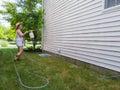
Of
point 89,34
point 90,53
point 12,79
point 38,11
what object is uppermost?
point 38,11

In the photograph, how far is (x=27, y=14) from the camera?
12352 mm

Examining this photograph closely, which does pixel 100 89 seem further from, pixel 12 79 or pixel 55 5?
pixel 55 5

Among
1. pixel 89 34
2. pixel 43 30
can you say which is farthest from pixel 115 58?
pixel 43 30

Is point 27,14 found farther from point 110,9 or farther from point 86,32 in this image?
point 110,9

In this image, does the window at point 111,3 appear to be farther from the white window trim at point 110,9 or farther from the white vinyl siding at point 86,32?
the white vinyl siding at point 86,32

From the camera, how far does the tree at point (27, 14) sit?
39.8 ft

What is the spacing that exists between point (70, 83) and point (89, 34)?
215 centimetres

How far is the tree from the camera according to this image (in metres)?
12.1

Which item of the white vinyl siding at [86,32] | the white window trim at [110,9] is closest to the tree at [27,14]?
the white vinyl siding at [86,32]

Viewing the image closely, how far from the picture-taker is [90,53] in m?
5.83

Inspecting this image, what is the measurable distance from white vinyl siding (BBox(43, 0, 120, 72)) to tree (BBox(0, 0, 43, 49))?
241 cm

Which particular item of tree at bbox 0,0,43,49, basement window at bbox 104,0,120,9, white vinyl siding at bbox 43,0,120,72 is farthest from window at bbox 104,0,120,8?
tree at bbox 0,0,43,49

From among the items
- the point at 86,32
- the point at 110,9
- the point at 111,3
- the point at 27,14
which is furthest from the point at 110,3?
the point at 27,14

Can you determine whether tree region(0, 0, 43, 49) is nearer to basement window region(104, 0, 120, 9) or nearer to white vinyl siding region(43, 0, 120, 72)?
white vinyl siding region(43, 0, 120, 72)
